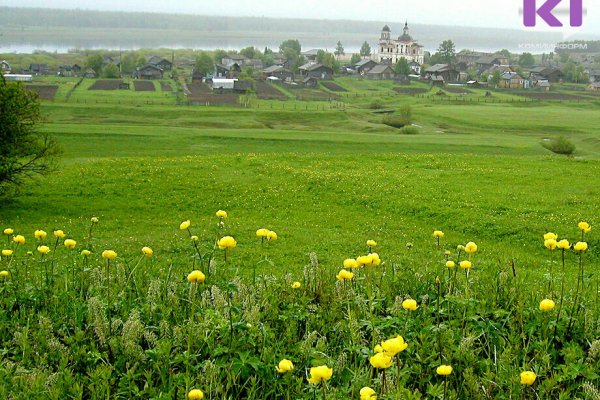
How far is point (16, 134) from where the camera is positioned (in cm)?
1747

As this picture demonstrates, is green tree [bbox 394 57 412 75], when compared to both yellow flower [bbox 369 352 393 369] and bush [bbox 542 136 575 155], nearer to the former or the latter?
bush [bbox 542 136 575 155]

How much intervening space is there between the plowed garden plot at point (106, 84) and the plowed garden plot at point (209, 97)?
857 centimetres

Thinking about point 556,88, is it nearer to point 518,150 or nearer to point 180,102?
point 180,102

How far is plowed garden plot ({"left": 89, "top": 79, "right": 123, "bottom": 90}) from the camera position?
230 ft

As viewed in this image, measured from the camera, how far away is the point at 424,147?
32281 mm

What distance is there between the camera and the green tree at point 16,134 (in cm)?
1711

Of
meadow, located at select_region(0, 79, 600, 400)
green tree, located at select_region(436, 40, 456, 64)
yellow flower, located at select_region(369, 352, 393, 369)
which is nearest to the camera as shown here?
yellow flower, located at select_region(369, 352, 393, 369)

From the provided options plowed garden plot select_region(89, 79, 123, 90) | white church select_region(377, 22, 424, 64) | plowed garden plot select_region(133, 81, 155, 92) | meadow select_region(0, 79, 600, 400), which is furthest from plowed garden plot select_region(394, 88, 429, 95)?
white church select_region(377, 22, 424, 64)

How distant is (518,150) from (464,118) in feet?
69.8

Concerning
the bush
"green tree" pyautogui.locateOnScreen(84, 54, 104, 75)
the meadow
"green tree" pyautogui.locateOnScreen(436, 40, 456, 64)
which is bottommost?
the meadow

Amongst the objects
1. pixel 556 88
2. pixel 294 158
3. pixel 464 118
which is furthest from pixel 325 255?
pixel 556 88

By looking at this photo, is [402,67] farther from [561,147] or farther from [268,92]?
[561,147]

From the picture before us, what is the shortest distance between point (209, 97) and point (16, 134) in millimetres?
46400

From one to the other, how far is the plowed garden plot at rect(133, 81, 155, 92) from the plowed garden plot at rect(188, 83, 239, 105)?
4.60 m
